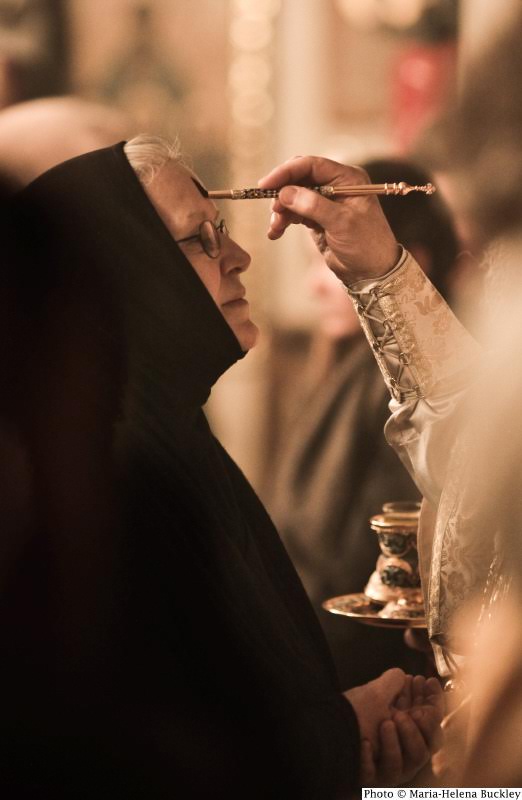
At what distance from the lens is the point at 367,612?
1.33 m

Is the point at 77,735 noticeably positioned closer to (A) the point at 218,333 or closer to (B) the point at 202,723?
(B) the point at 202,723

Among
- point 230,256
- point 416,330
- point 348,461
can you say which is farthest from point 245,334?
point 348,461

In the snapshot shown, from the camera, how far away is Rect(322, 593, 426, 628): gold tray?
1.28 metres

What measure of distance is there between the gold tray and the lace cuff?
262 millimetres

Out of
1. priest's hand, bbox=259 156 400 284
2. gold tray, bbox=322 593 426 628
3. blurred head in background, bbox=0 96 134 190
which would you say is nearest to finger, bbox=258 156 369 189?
priest's hand, bbox=259 156 400 284

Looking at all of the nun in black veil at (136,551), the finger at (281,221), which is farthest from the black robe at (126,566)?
the finger at (281,221)

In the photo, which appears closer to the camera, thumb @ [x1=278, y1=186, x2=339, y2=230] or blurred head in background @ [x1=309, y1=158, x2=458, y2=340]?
thumb @ [x1=278, y1=186, x2=339, y2=230]

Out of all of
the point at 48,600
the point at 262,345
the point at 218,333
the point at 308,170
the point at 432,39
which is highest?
the point at 432,39

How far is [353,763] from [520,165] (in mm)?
615

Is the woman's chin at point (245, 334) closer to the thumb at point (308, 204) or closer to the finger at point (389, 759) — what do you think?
the thumb at point (308, 204)

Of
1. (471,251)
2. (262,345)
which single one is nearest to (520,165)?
(471,251)

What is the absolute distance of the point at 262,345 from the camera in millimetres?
4484

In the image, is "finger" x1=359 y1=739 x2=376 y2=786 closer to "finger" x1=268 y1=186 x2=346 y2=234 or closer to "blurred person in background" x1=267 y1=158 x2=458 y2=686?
"blurred person in background" x1=267 y1=158 x2=458 y2=686

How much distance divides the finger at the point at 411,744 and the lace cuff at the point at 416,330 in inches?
13.6
